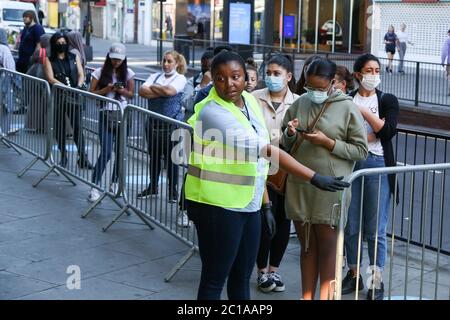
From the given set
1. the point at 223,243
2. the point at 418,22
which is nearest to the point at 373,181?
the point at 223,243

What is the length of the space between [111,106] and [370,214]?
3.37 meters

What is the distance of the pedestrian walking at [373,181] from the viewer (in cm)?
628

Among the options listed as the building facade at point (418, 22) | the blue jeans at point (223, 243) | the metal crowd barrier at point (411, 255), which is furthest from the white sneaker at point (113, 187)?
the building facade at point (418, 22)

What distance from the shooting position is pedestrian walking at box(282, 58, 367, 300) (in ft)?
18.6

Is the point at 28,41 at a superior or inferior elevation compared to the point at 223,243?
superior

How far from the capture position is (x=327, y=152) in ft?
18.7

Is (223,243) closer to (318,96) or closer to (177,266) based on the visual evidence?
(318,96)

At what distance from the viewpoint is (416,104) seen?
18797 millimetres

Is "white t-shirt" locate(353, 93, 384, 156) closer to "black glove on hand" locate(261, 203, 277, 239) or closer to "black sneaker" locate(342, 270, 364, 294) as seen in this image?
"black sneaker" locate(342, 270, 364, 294)

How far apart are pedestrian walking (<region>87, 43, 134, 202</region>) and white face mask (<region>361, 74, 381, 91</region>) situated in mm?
2800

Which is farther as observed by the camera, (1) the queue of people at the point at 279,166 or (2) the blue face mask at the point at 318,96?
(2) the blue face mask at the point at 318,96

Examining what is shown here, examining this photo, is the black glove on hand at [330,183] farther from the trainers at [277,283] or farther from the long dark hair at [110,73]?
the long dark hair at [110,73]

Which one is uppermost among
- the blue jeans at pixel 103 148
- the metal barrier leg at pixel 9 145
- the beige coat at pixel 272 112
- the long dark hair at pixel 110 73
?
the long dark hair at pixel 110 73
